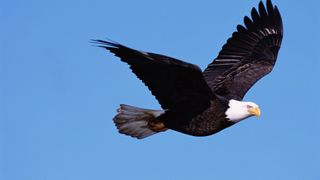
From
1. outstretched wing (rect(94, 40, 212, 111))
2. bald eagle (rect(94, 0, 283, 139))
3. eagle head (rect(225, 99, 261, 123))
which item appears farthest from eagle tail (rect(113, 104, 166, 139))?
eagle head (rect(225, 99, 261, 123))

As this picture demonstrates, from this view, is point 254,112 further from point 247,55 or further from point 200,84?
point 247,55

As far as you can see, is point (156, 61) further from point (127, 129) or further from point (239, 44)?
point (239, 44)

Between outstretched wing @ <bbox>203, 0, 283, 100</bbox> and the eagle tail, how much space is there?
99 centimetres

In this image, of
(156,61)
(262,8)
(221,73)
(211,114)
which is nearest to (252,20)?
(262,8)

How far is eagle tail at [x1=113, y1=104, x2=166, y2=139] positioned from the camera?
8.29 meters

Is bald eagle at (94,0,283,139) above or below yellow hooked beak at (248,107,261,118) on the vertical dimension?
above

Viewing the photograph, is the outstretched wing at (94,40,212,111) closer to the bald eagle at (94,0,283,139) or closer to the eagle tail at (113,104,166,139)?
the bald eagle at (94,0,283,139)

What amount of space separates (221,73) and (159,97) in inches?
66.7

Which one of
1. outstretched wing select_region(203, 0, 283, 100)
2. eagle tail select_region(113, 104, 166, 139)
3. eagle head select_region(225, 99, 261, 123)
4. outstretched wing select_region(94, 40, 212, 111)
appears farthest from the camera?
outstretched wing select_region(203, 0, 283, 100)

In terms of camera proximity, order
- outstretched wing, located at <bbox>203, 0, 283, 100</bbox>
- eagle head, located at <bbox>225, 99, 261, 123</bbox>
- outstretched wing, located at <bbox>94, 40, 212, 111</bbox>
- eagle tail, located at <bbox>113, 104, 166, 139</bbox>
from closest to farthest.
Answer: outstretched wing, located at <bbox>94, 40, 212, 111</bbox>
eagle head, located at <bbox>225, 99, 261, 123</bbox>
eagle tail, located at <bbox>113, 104, 166, 139</bbox>
outstretched wing, located at <bbox>203, 0, 283, 100</bbox>

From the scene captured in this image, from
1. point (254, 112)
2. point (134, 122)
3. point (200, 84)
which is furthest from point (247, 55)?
point (200, 84)

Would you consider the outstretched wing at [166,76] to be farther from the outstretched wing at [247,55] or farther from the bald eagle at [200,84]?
the outstretched wing at [247,55]

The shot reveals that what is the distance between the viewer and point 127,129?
842cm

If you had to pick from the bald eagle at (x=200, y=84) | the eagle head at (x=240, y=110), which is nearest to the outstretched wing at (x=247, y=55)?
the bald eagle at (x=200, y=84)
